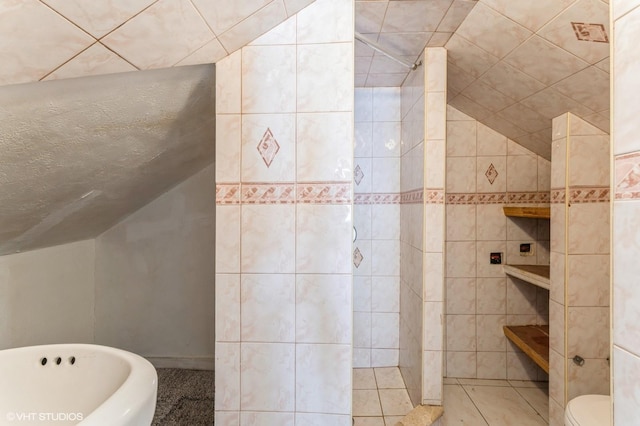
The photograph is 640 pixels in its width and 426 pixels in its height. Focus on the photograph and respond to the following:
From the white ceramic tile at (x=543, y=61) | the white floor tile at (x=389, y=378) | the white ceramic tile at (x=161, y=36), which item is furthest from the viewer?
the white floor tile at (x=389, y=378)

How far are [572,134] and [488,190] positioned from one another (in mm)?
619

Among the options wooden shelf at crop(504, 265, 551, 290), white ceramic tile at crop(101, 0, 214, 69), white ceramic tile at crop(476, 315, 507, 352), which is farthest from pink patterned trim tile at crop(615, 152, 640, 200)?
white ceramic tile at crop(476, 315, 507, 352)

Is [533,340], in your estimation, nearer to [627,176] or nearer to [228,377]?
[627,176]

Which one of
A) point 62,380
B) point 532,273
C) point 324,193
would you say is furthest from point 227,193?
point 532,273

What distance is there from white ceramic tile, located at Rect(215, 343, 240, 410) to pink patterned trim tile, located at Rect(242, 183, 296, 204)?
0.52 metres

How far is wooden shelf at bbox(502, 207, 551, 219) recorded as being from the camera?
1.57m

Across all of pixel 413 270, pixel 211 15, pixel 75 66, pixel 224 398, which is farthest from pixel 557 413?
pixel 75 66

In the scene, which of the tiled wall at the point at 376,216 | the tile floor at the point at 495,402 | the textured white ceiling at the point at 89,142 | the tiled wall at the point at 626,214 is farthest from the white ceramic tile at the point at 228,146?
the tile floor at the point at 495,402

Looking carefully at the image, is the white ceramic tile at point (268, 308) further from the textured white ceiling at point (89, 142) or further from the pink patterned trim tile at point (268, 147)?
the textured white ceiling at point (89, 142)

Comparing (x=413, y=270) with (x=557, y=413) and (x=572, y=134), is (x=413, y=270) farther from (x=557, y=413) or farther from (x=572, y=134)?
(x=572, y=134)

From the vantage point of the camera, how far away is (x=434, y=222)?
1.53 meters

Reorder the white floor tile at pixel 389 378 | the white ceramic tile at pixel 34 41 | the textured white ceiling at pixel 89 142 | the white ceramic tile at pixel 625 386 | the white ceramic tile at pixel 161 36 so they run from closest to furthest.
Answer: the white ceramic tile at pixel 625 386, the white ceramic tile at pixel 34 41, the white ceramic tile at pixel 161 36, the textured white ceiling at pixel 89 142, the white floor tile at pixel 389 378

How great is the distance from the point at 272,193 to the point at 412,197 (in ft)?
3.54

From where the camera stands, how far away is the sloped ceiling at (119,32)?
60cm
